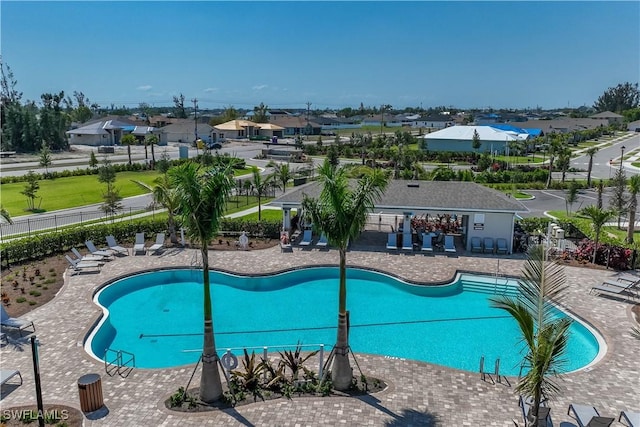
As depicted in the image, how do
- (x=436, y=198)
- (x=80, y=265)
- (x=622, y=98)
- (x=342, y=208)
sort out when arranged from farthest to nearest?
(x=622, y=98) → (x=436, y=198) → (x=80, y=265) → (x=342, y=208)

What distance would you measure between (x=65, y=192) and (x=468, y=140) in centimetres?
5529

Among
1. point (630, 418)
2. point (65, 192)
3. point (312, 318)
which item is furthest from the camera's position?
point (65, 192)

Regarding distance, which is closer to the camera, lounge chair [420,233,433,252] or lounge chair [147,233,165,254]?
lounge chair [147,233,165,254]

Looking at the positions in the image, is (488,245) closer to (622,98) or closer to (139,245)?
(139,245)

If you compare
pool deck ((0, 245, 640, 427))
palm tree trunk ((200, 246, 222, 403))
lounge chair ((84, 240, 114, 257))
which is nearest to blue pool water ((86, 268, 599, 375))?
pool deck ((0, 245, 640, 427))

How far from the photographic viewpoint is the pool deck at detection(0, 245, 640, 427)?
9.90 m

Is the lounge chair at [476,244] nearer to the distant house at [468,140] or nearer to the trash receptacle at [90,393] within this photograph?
the trash receptacle at [90,393]

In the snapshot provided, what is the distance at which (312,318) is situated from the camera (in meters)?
16.7

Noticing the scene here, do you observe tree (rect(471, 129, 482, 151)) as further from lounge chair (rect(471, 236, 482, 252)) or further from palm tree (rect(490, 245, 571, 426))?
palm tree (rect(490, 245, 571, 426))

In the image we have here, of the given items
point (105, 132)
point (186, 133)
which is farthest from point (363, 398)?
point (105, 132)

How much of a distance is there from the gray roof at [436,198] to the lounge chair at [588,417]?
510 inches

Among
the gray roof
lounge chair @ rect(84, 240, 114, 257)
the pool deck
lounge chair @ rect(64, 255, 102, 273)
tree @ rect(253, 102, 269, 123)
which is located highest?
tree @ rect(253, 102, 269, 123)

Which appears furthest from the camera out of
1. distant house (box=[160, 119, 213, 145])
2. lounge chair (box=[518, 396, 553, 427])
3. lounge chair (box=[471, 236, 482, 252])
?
distant house (box=[160, 119, 213, 145])

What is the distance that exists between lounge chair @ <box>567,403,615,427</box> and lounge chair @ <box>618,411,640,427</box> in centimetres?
47
